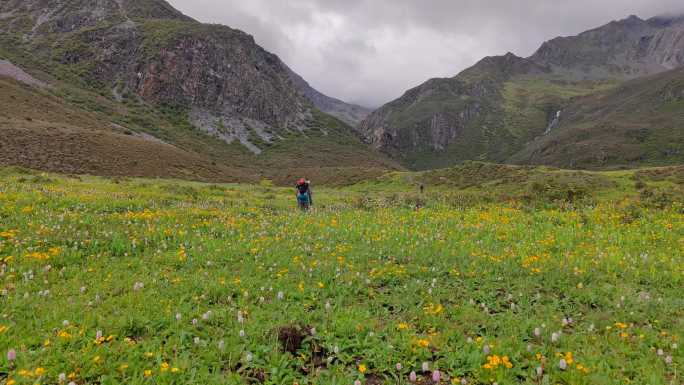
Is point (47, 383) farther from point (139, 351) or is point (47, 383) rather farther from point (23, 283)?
point (23, 283)

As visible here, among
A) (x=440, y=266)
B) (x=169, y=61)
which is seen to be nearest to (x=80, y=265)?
(x=440, y=266)

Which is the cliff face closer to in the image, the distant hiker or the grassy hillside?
the grassy hillside

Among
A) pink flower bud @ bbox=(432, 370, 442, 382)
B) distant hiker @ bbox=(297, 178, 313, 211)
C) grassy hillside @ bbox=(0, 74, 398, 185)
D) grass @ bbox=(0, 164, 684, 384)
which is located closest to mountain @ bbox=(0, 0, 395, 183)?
grassy hillside @ bbox=(0, 74, 398, 185)

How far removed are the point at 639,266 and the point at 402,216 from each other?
8.55m

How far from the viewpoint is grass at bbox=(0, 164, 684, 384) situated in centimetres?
517

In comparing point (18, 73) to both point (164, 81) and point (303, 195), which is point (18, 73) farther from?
point (303, 195)

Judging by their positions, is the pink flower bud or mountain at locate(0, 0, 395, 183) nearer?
the pink flower bud

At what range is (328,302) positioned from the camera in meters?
6.99

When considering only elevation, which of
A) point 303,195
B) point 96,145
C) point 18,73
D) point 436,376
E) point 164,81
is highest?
point 164,81

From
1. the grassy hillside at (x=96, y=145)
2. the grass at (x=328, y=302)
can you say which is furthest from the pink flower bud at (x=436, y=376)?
the grassy hillside at (x=96, y=145)

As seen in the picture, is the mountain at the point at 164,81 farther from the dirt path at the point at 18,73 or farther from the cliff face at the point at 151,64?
the dirt path at the point at 18,73

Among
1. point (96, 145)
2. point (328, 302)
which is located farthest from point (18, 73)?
point (328, 302)

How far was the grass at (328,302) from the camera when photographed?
517 centimetres

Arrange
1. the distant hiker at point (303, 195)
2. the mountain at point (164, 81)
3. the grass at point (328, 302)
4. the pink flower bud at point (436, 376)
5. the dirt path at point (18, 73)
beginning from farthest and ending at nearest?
1. the mountain at point (164, 81)
2. the dirt path at point (18, 73)
3. the distant hiker at point (303, 195)
4. the grass at point (328, 302)
5. the pink flower bud at point (436, 376)
